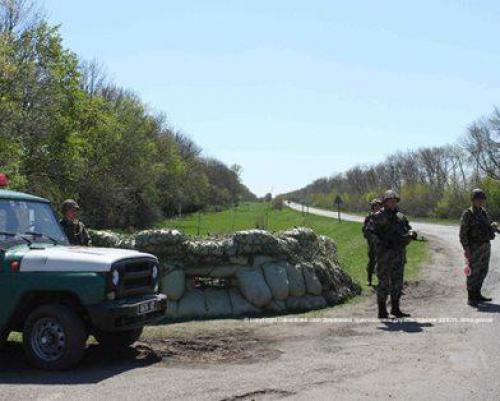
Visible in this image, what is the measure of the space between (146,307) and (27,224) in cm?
181

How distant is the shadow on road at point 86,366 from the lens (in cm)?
671

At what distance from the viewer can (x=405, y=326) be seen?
9.50 m

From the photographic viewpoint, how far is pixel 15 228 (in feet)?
25.5

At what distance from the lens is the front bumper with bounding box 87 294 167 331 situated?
7016 millimetres

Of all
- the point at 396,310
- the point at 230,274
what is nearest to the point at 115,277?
the point at 230,274

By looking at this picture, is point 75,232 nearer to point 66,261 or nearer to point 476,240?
point 66,261

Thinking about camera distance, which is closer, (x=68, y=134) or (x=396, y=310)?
(x=396, y=310)

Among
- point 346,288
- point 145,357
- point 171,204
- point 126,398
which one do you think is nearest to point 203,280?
point 346,288

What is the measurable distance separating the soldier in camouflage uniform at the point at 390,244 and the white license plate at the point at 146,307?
4028mm

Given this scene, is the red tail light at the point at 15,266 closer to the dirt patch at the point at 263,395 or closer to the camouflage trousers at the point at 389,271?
the dirt patch at the point at 263,395

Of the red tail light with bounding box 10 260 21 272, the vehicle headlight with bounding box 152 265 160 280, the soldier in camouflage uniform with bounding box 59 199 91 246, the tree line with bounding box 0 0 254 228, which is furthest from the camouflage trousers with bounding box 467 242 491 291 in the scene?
the tree line with bounding box 0 0 254 228

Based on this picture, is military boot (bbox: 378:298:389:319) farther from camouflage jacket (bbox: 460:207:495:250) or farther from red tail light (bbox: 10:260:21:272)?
red tail light (bbox: 10:260:21:272)

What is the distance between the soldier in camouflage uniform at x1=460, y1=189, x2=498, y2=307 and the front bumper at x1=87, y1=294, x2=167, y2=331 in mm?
6230

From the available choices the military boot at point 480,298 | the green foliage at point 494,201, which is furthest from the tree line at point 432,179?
the military boot at point 480,298
